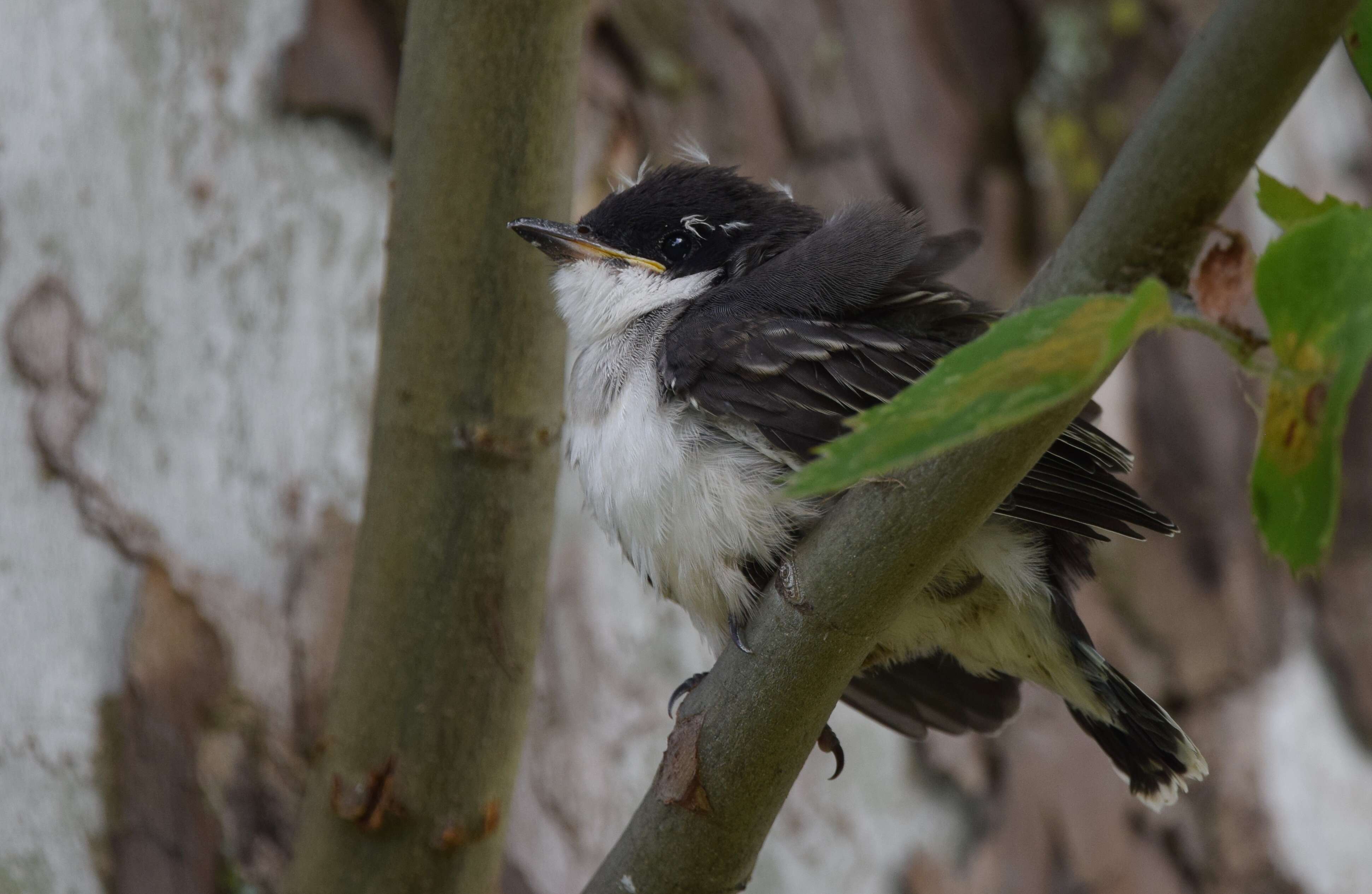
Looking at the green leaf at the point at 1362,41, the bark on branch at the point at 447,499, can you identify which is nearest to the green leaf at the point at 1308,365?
the green leaf at the point at 1362,41

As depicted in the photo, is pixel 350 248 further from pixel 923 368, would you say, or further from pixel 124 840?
pixel 923 368

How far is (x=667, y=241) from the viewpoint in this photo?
9.07 feet

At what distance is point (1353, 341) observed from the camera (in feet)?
2.43

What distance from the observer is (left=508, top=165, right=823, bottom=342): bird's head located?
263 cm

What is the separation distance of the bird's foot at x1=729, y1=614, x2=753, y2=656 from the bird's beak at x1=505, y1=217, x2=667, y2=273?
773 mm

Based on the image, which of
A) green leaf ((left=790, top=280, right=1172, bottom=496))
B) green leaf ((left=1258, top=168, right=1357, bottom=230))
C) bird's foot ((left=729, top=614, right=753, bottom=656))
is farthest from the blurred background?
green leaf ((left=1258, top=168, right=1357, bottom=230))

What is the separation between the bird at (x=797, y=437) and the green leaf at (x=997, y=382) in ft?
3.68

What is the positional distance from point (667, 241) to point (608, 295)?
0.66 feet

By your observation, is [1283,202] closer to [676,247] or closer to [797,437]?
[797,437]

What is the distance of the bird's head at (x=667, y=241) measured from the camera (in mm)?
2635

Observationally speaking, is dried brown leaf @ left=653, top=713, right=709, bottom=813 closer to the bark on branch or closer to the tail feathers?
the bark on branch

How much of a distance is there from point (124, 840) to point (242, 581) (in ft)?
2.19

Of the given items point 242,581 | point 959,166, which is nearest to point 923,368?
point 242,581

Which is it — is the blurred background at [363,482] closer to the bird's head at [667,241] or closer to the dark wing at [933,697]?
the bird's head at [667,241]
